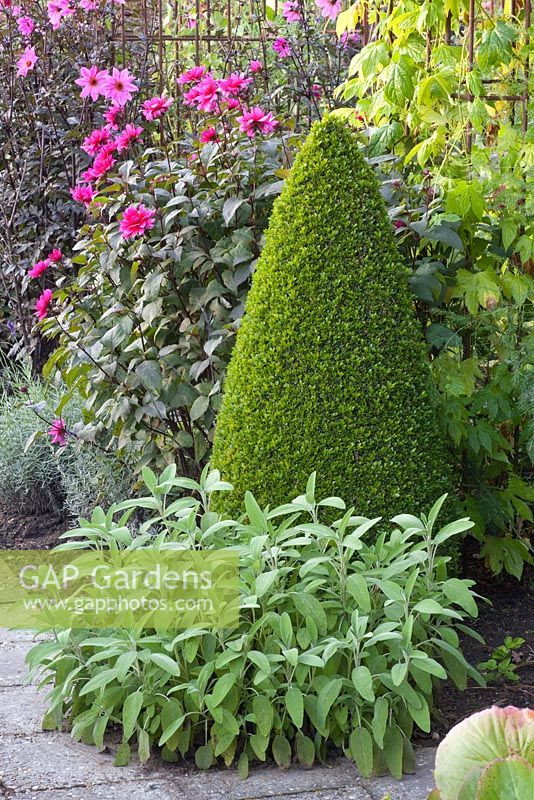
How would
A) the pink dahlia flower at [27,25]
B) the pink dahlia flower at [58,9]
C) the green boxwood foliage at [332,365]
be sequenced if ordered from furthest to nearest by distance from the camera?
the pink dahlia flower at [27,25] < the pink dahlia flower at [58,9] < the green boxwood foliage at [332,365]

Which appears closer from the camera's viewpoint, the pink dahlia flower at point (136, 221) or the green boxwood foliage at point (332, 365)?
the green boxwood foliage at point (332, 365)

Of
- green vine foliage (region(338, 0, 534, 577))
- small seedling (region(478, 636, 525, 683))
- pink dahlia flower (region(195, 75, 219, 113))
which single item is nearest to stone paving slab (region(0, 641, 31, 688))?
small seedling (region(478, 636, 525, 683))

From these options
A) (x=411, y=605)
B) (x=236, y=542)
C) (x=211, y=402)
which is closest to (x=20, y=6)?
(x=211, y=402)

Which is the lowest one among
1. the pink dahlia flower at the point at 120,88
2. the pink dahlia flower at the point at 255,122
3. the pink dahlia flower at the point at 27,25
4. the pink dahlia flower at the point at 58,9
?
the pink dahlia flower at the point at 255,122

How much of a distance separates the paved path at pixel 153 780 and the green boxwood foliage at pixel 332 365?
0.78 meters

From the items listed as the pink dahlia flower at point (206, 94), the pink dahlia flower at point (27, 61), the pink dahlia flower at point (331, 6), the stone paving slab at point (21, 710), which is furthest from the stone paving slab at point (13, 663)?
the pink dahlia flower at point (27, 61)

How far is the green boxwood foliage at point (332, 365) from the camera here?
9.25 ft

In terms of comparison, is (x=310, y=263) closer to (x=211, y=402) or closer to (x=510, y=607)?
(x=211, y=402)

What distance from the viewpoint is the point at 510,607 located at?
3.48m

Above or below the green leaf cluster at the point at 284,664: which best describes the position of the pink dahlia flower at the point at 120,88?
above

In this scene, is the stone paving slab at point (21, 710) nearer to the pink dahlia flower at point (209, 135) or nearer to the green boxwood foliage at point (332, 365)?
the green boxwood foliage at point (332, 365)

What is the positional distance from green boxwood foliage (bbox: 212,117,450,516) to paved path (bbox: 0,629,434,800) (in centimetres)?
78

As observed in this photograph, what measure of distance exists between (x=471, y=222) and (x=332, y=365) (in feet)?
2.99

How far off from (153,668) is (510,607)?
1.58 meters
